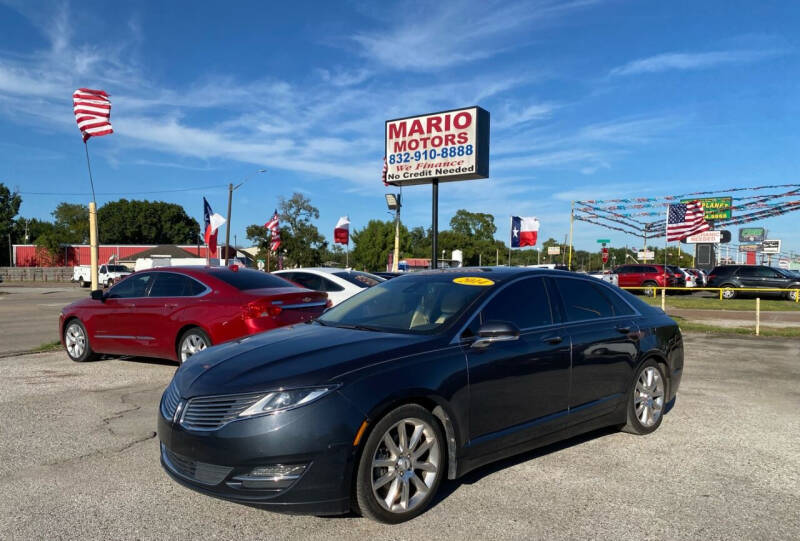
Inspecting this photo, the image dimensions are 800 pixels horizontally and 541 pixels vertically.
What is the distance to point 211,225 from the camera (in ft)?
84.3

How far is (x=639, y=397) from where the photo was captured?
5.41 m

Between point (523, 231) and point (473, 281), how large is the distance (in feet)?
84.5

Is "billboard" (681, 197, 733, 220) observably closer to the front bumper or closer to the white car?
the white car

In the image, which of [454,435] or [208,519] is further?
[454,435]

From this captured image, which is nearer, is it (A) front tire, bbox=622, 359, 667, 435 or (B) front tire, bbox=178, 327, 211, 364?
(A) front tire, bbox=622, 359, 667, 435

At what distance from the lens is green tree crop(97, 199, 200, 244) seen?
102938 mm

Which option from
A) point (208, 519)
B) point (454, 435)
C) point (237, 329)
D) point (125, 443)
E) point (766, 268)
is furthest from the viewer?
point (766, 268)

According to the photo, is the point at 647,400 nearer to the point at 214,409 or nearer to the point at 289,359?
the point at 289,359

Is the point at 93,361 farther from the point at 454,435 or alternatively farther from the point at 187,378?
the point at 454,435

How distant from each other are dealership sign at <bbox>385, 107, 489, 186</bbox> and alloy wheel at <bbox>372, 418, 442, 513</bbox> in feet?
43.8

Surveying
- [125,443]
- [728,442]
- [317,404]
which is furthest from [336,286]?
[317,404]

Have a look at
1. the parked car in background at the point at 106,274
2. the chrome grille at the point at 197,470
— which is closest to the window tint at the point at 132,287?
the chrome grille at the point at 197,470

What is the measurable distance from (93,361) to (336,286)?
14.9 ft

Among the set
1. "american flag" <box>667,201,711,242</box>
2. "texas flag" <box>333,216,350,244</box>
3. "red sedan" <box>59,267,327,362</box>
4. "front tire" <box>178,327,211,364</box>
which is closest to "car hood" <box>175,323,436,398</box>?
"red sedan" <box>59,267,327,362</box>
